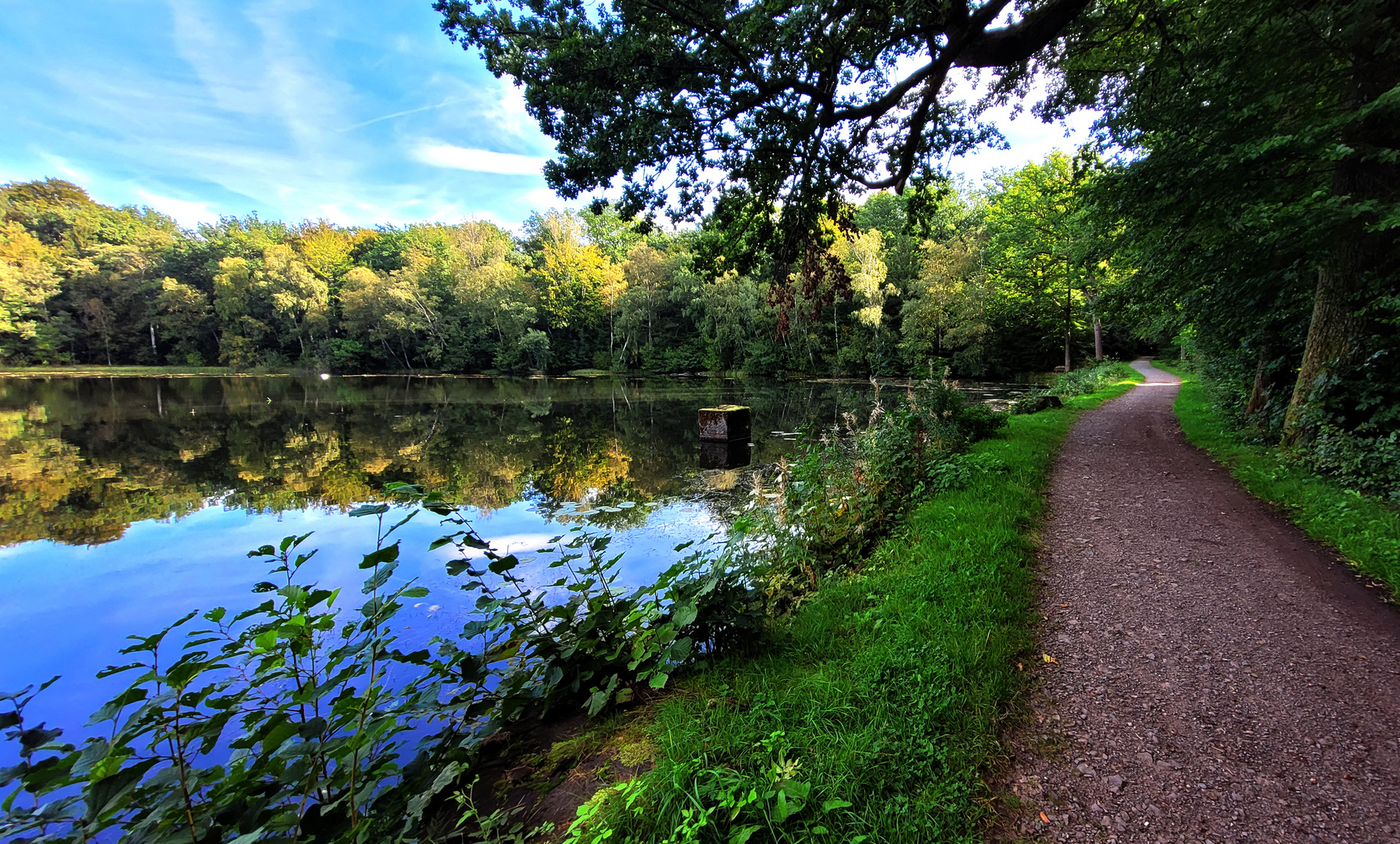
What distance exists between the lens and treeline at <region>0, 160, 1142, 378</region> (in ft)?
114

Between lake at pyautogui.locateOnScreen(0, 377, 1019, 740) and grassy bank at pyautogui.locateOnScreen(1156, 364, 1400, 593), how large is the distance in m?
4.61

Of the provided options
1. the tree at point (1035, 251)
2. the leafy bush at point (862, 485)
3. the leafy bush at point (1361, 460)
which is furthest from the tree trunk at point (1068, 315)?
the leafy bush at point (862, 485)

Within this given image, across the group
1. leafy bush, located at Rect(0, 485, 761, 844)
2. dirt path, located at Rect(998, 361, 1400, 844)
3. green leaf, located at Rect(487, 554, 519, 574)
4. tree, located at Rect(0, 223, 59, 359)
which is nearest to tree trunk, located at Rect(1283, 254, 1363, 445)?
dirt path, located at Rect(998, 361, 1400, 844)

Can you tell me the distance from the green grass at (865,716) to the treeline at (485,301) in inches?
1288

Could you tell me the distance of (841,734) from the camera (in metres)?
2.38

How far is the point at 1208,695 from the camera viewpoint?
2.68 meters

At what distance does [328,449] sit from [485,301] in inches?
1629

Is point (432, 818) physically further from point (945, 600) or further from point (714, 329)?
point (714, 329)

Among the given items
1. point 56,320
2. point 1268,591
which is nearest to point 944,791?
point 1268,591

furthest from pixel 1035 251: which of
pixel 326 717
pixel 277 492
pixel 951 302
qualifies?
pixel 326 717

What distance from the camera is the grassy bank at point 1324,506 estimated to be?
411 centimetres

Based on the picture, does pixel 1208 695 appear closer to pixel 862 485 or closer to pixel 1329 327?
pixel 862 485

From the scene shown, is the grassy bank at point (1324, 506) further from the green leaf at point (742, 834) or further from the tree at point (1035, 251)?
the tree at point (1035, 251)

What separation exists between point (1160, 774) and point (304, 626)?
3575mm
